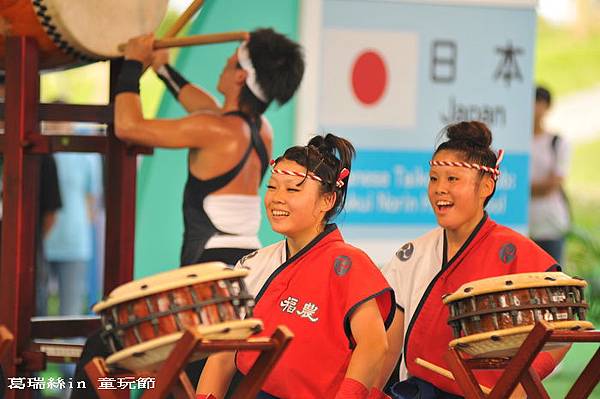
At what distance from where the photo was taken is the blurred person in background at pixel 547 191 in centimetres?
600

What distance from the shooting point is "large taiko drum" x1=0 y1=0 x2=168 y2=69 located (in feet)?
11.3

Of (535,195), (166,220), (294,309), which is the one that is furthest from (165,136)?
(535,195)

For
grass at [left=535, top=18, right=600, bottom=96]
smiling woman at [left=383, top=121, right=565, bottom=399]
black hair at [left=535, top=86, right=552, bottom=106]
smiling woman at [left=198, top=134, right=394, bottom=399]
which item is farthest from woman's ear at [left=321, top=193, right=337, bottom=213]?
grass at [left=535, top=18, right=600, bottom=96]

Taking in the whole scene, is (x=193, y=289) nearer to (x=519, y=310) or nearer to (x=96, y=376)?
(x=96, y=376)

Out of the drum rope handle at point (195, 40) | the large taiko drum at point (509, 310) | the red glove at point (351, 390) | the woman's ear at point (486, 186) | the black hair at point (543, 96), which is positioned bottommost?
the red glove at point (351, 390)

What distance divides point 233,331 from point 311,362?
1.59ft

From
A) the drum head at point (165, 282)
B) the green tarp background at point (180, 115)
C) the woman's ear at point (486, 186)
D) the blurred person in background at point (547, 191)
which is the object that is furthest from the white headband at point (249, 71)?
the blurred person in background at point (547, 191)

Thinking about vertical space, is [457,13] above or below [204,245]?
above

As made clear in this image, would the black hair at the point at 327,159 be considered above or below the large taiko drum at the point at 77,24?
below

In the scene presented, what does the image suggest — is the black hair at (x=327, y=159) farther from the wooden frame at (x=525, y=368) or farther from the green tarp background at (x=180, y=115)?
the green tarp background at (x=180, y=115)

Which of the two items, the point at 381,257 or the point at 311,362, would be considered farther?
the point at 381,257

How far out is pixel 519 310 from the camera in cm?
250

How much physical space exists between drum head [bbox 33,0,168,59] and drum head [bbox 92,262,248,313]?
140 cm

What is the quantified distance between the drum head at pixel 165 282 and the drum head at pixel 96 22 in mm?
1396
